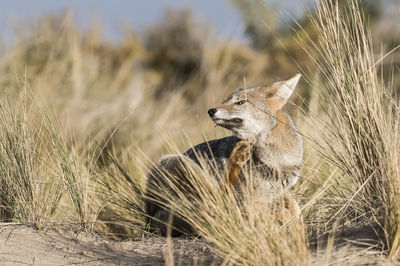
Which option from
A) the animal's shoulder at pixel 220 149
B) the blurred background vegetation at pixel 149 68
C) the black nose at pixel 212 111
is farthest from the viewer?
the blurred background vegetation at pixel 149 68

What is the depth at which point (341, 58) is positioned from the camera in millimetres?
3729

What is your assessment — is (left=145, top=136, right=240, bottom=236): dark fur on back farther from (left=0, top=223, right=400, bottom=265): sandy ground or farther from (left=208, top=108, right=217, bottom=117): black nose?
(left=208, top=108, right=217, bottom=117): black nose

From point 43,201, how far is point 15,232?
478 millimetres

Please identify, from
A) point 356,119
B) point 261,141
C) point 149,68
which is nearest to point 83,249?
point 261,141

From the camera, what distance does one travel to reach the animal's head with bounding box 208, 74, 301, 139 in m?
3.84

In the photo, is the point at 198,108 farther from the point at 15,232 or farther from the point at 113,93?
the point at 15,232

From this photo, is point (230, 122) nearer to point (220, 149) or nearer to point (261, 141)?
point (261, 141)

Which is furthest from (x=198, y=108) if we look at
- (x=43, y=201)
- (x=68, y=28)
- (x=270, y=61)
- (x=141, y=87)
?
(x=43, y=201)

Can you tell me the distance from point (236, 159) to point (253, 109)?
359mm

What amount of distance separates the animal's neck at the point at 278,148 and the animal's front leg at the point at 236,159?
0.23 feet

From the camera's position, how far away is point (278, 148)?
3936 millimetres

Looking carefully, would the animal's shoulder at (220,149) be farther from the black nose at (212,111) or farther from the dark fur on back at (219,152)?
the black nose at (212,111)

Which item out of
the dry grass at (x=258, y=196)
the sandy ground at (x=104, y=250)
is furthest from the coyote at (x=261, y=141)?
the sandy ground at (x=104, y=250)

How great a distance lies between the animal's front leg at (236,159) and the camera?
3.93 metres
